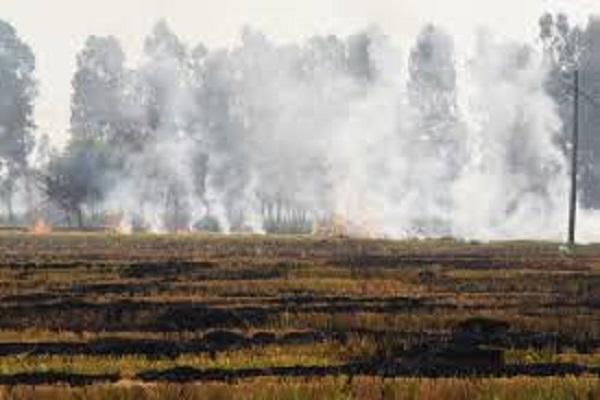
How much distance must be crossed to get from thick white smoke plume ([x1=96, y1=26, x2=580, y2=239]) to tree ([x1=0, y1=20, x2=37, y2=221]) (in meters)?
12.2

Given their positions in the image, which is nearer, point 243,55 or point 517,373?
point 517,373

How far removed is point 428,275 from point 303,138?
90713mm

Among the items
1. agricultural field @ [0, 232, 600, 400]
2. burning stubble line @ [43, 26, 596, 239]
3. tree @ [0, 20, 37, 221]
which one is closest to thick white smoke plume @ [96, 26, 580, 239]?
burning stubble line @ [43, 26, 596, 239]

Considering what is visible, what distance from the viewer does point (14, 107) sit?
139500mm

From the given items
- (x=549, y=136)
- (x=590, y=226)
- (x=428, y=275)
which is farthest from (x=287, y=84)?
(x=428, y=275)

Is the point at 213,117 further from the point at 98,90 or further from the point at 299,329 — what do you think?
the point at 299,329

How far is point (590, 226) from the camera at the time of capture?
105 meters

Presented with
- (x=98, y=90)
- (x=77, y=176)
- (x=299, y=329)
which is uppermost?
(x=98, y=90)

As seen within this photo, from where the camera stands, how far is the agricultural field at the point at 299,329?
20.2 metres

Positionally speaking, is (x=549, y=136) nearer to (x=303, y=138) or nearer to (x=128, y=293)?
(x=303, y=138)

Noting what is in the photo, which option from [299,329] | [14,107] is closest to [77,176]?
[14,107]

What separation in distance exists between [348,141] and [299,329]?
104711mm

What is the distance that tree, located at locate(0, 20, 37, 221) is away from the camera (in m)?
136

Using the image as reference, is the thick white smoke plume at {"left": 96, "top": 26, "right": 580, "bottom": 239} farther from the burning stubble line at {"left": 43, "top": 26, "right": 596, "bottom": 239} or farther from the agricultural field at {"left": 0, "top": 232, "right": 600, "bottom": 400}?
the agricultural field at {"left": 0, "top": 232, "right": 600, "bottom": 400}
